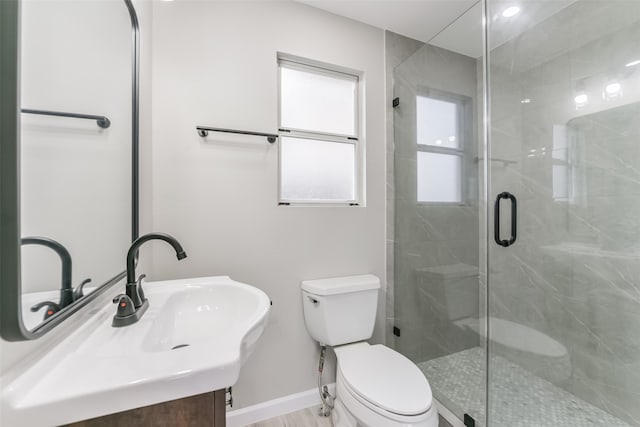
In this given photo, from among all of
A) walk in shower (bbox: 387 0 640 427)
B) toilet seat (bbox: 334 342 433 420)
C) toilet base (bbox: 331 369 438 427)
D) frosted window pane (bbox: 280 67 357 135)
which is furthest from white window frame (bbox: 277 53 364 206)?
toilet base (bbox: 331 369 438 427)

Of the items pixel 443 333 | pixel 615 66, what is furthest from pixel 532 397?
pixel 615 66

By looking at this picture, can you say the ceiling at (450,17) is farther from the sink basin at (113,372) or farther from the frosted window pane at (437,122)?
the sink basin at (113,372)

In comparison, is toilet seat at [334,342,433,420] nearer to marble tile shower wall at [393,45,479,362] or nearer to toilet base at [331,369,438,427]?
toilet base at [331,369,438,427]

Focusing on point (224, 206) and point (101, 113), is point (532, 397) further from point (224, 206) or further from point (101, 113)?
point (101, 113)

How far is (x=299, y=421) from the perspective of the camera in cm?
145

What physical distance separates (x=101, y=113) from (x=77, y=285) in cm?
52

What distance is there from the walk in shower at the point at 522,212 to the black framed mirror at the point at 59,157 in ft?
5.02

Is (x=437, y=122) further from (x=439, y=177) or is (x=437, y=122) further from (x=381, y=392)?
(x=381, y=392)

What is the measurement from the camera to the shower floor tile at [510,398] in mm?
1309

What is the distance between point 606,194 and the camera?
129cm

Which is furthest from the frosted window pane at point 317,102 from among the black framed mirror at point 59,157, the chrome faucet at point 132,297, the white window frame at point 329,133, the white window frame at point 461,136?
the chrome faucet at point 132,297

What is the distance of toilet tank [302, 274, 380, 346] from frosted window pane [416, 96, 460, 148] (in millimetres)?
984

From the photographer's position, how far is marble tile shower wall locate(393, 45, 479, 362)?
5.28ft

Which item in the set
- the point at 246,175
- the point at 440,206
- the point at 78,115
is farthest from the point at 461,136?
the point at 78,115
